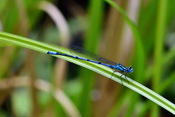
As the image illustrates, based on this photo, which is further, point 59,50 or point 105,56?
point 105,56

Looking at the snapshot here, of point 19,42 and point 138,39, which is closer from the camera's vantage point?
point 19,42

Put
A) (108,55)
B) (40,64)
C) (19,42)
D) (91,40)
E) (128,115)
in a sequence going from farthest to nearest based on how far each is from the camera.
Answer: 1. (40,64)
2. (108,55)
3. (91,40)
4. (128,115)
5. (19,42)

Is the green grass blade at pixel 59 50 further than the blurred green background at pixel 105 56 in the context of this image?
No

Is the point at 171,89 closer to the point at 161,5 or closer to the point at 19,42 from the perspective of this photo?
the point at 161,5

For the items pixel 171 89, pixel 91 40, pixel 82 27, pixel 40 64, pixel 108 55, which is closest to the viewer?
pixel 91 40

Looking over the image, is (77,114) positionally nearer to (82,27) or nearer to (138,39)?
(138,39)

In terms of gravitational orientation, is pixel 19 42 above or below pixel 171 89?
below

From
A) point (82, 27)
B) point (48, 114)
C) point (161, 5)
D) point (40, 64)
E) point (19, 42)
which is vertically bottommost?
point (48, 114)

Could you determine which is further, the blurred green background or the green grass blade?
the blurred green background

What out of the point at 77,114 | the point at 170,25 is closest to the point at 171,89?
the point at 170,25

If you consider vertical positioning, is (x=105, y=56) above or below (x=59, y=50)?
above
